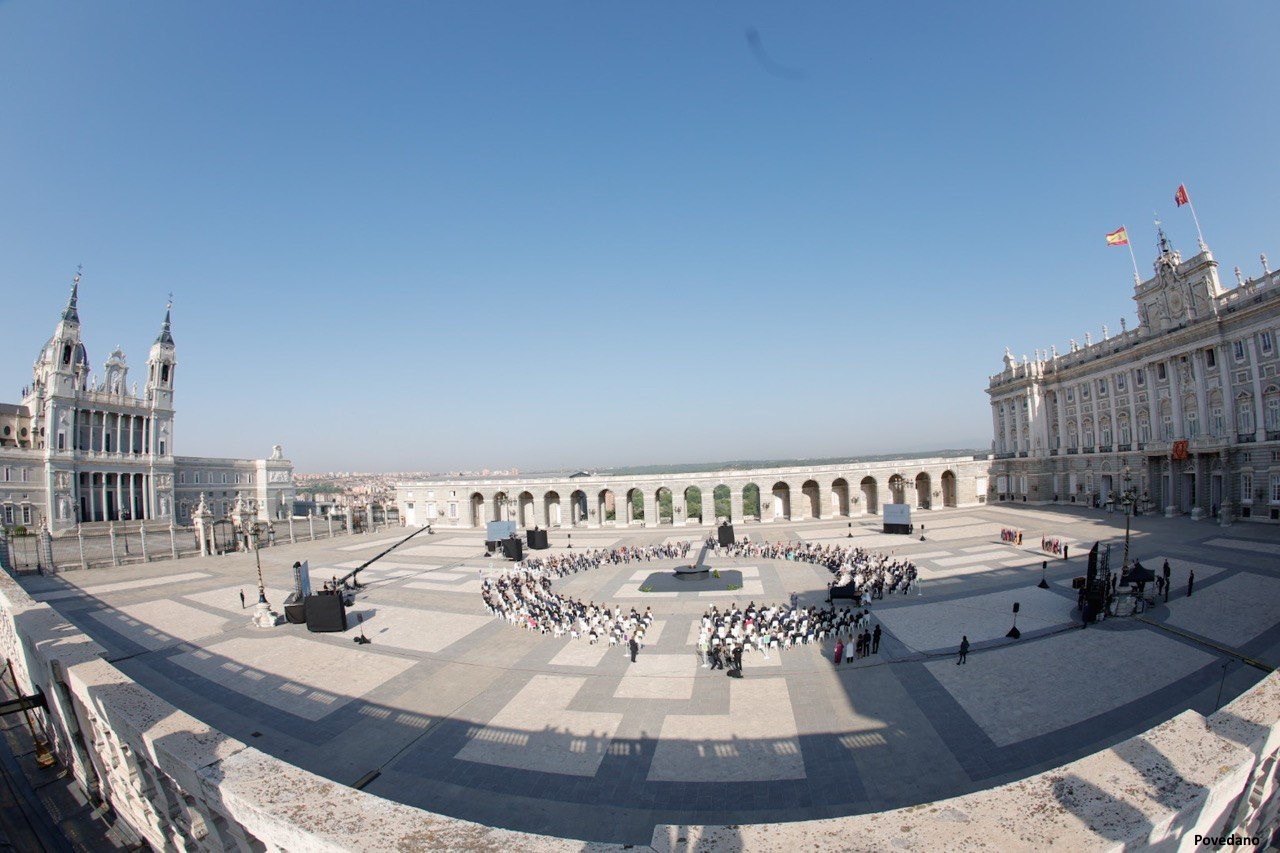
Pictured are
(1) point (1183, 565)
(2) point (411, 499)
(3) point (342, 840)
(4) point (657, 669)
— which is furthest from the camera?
(2) point (411, 499)

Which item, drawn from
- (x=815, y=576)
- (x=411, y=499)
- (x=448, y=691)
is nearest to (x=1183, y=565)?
(x=815, y=576)

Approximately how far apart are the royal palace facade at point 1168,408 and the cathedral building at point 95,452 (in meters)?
78.6

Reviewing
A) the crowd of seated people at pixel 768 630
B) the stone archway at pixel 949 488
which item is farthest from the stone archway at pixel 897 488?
the crowd of seated people at pixel 768 630

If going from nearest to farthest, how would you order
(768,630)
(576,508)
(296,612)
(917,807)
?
(917,807), (768,630), (296,612), (576,508)

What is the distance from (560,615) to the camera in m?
21.9

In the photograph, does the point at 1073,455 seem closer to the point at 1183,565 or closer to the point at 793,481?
the point at 793,481

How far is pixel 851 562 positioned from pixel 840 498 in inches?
1062

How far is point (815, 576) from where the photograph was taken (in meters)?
29.0

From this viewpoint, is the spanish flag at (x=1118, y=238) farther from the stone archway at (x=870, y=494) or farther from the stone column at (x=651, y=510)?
the stone column at (x=651, y=510)

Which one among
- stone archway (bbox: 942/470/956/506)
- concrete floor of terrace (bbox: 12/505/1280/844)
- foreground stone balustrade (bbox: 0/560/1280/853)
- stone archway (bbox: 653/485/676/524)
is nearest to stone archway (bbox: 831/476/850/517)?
stone archway (bbox: 942/470/956/506)

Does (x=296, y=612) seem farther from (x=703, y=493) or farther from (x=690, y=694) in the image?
(x=703, y=493)

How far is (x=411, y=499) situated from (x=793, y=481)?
40642 mm

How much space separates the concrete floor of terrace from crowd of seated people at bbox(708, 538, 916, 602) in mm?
954

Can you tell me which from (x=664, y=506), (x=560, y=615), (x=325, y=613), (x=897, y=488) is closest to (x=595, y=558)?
(x=560, y=615)
